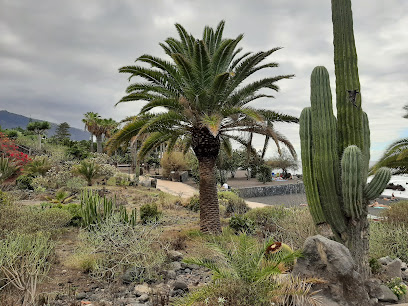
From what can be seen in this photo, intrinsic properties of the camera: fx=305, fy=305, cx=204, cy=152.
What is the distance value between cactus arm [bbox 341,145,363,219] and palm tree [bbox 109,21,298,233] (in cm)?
320

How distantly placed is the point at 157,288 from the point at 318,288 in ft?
8.90

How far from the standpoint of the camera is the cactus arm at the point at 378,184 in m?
5.59

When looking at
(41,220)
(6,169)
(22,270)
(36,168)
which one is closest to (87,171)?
(36,168)

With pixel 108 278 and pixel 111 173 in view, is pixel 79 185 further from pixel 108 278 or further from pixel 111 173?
pixel 108 278

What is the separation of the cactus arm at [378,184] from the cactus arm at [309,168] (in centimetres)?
90

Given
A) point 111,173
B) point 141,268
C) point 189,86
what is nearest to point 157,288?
point 141,268

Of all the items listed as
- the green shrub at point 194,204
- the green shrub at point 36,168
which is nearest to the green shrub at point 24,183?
the green shrub at point 36,168

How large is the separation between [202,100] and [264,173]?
22235 millimetres

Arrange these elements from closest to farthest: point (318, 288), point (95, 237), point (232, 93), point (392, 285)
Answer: point (318, 288), point (392, 285), point (95, 237), point (232, 93)

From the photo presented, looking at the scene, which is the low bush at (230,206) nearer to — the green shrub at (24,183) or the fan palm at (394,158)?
the fan palm at (394,158)

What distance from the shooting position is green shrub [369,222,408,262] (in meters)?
7.30

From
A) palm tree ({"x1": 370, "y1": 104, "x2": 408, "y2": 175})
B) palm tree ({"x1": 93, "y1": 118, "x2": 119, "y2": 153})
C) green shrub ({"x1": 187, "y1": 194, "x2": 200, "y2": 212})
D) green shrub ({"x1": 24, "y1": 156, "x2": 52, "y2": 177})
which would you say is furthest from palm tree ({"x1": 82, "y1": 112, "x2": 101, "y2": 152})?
palm tree ({"x1": 370, "y1": 104, "x2": 408, "y2": 175})

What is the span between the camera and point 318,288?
4.64 meters

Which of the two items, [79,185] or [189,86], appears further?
[79,185]
